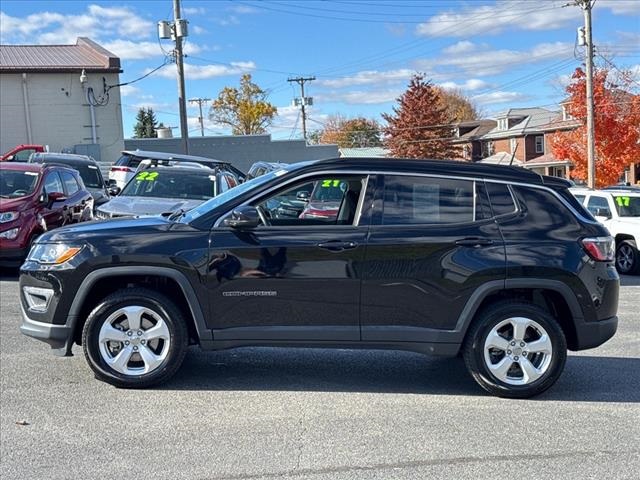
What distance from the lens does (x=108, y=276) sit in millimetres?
5105

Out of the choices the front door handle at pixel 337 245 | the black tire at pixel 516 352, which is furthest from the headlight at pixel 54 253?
the black tire at pixel 516 352

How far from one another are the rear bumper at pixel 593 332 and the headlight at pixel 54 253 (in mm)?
3960

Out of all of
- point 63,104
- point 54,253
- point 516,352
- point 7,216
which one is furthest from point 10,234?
point 63,104

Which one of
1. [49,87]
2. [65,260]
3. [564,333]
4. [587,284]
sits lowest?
[564,333]

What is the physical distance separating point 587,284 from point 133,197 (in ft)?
25.6

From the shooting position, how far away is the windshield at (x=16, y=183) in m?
11.1

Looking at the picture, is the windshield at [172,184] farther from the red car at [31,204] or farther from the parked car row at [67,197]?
the red car at [31,204]

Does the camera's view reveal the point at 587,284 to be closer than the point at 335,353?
Yes

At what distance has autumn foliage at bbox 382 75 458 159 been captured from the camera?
2067 inches

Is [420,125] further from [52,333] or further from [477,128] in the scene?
[52,333]

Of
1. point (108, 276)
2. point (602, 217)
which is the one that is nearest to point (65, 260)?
point (108, 276)

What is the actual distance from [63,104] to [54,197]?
83.2 ft

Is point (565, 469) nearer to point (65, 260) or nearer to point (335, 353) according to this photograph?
point (335, 353)

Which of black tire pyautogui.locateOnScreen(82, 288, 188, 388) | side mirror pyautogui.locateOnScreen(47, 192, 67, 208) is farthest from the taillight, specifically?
side mirror pyautogui.locateOnScreen(47, 192, 67, 208)
